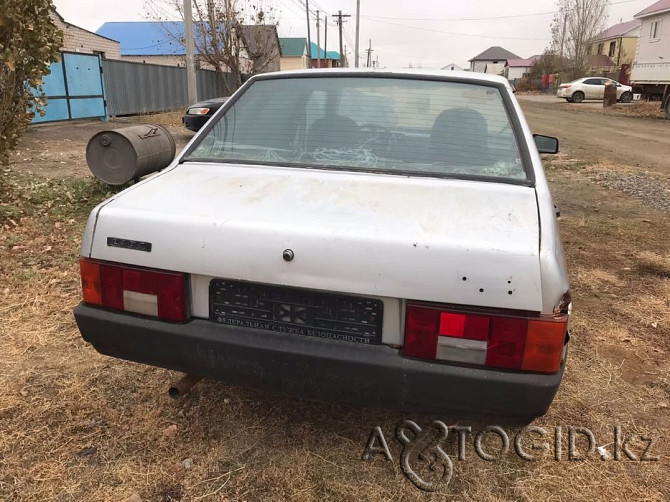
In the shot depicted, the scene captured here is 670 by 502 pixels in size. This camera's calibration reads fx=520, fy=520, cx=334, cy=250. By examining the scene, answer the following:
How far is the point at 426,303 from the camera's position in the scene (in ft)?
5.85

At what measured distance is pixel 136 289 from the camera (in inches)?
80.2

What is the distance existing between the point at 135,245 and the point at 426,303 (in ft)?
3.65

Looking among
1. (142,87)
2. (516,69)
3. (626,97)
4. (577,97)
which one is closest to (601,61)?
(516,69)

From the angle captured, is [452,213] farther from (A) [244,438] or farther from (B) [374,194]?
(A) [244,438]

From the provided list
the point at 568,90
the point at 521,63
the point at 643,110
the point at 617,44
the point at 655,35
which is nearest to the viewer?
the point at 643,110

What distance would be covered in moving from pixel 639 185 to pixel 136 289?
868cm

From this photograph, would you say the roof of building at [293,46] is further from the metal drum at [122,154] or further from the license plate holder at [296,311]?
the license plate holder at [296,311]

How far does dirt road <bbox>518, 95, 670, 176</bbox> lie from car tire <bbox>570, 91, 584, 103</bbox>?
43.4 ft

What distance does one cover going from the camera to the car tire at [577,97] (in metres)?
35.1

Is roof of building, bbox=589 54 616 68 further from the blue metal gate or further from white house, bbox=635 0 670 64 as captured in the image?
the blue metal gate

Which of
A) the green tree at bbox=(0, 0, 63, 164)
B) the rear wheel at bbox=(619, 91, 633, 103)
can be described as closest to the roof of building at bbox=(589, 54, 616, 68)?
the rear wheel at bbox=(619, 91, 633, 103)

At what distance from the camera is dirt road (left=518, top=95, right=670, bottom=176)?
11.5 metres

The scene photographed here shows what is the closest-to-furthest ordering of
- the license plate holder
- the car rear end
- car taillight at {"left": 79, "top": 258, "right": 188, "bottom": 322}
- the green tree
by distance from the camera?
the license plate holder → car taillight at {"left": 79, "top": 258, "right": 188, "bottom": 322} → the green tree → the car rear end

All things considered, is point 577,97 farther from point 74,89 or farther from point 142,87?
point 74,89
